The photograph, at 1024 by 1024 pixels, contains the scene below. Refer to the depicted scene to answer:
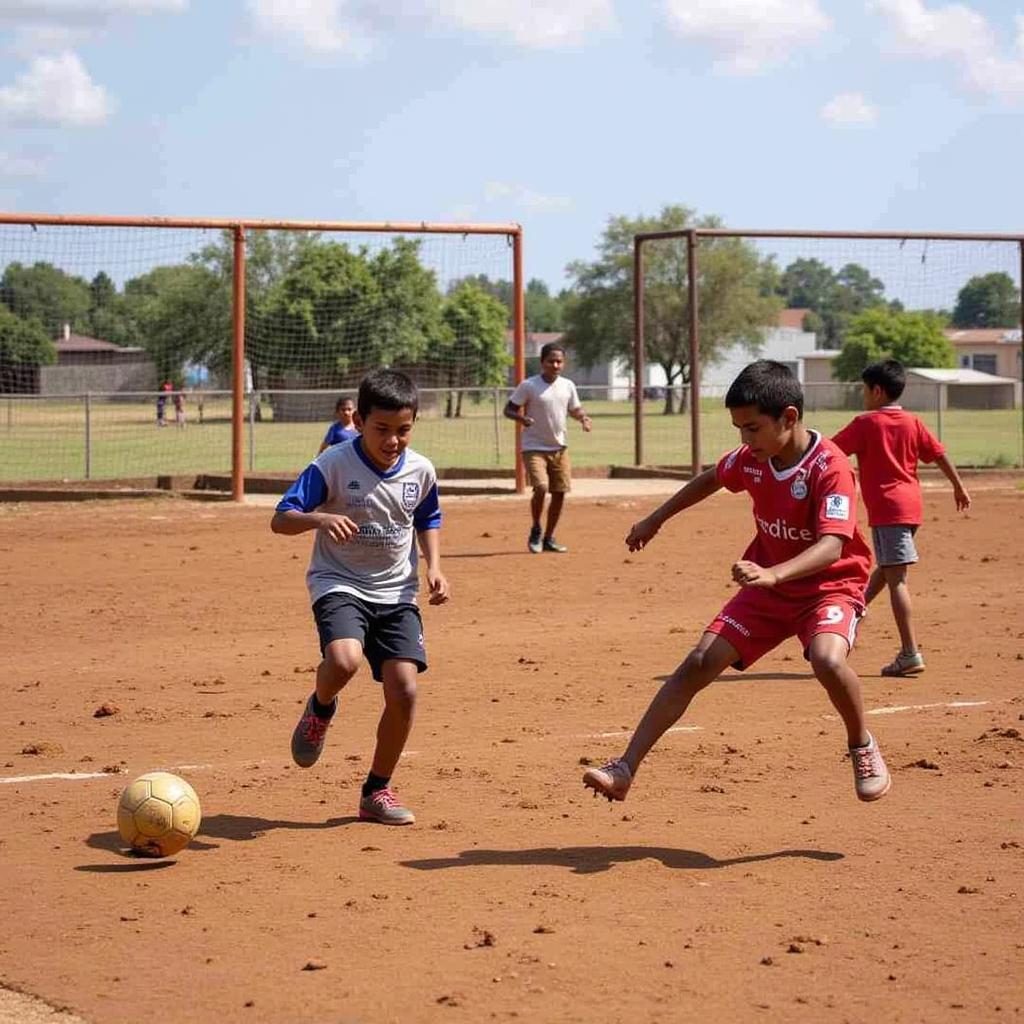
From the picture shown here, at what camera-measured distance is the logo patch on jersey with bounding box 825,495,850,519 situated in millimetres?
5914

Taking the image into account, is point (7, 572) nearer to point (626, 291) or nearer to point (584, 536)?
point (584, 536)

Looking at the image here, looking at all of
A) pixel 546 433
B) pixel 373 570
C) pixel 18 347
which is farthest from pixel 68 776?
pixel 18 347

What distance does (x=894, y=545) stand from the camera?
31.2 ft

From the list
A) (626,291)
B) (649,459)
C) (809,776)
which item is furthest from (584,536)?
(626,291)

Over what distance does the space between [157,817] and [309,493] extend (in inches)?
52.5

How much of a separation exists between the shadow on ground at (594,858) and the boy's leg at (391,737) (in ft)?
1.58

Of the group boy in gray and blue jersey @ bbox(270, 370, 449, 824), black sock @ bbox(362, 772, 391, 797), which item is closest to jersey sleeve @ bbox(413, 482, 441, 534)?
boy in gray and blue jersey @ bbox(270, 370, 449, 824)

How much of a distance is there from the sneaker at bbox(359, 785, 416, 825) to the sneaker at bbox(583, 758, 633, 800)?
2.47 ft

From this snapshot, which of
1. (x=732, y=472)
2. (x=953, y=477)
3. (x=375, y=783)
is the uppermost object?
(x=732, y=472)

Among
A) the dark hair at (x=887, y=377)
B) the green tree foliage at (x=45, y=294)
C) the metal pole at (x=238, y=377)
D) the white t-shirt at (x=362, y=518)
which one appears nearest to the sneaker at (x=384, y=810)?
the white t-shirt at (x=362, y=518)

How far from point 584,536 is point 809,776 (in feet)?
32.9

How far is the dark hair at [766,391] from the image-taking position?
5.83 m

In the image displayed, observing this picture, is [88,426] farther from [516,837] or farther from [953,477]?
[516,837]

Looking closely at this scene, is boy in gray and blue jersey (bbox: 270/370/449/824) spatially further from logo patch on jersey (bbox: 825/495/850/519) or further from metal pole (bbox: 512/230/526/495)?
metal pole (bbox: 512/230/526/495)
